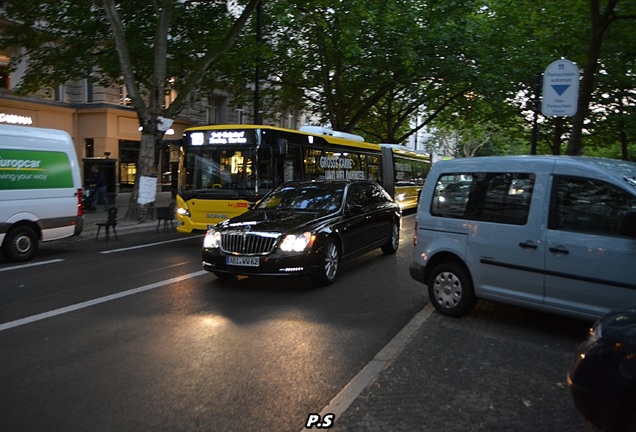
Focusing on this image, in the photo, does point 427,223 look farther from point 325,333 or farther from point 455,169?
point 325,333

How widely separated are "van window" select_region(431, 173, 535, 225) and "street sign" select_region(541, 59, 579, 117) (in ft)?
12.2

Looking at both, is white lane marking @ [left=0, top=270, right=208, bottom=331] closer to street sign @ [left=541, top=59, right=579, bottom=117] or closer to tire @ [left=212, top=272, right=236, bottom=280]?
tire @ [left=212, top=272, right=236, bottom=280]

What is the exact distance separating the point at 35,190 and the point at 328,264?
252 inches

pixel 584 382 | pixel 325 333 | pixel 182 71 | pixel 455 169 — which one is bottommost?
pixel 325 333

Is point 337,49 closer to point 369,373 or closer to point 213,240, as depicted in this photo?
point 213,240

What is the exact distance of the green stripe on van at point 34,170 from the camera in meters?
9.82

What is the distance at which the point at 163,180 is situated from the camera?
31844 millimetres

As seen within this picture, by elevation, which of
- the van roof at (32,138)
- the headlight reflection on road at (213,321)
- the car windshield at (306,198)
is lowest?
the headlight reflection on road at (213,321)

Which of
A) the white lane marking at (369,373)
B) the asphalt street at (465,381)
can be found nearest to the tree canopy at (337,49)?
the asphalt street at (465,381)

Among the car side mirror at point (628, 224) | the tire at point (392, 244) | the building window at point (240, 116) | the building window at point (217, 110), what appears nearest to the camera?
the car side mirror at point (628, 224)

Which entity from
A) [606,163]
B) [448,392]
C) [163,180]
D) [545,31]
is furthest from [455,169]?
[163,180]

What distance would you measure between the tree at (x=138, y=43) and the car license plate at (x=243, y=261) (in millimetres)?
10176

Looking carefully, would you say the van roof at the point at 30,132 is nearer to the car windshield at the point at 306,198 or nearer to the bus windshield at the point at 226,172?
the bus windshield at the point at 226,172

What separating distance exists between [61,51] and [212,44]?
5.98 m
